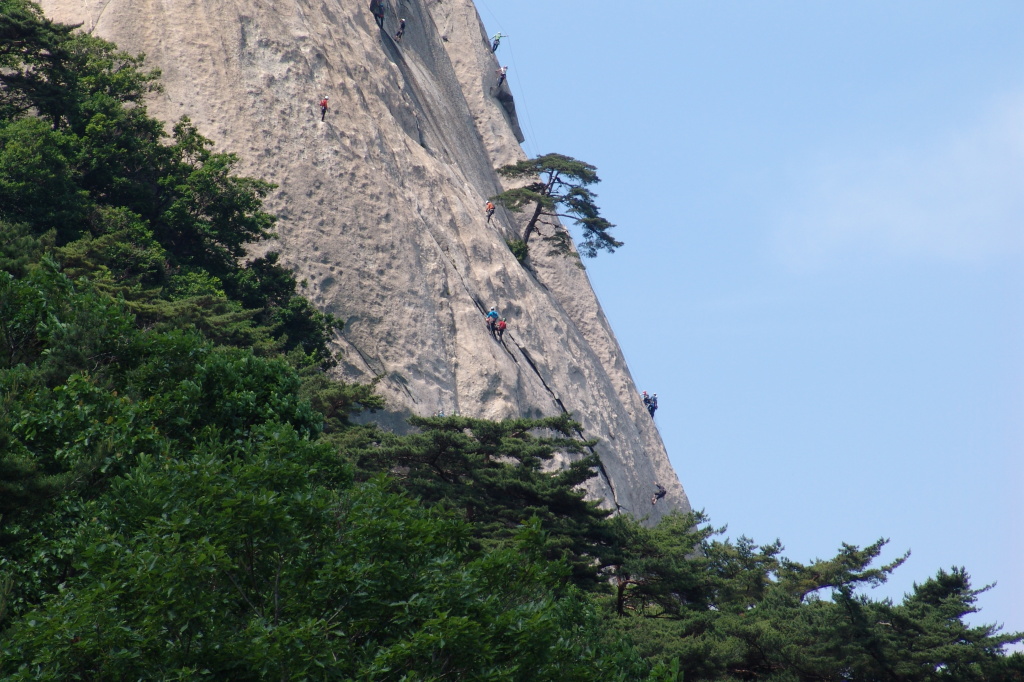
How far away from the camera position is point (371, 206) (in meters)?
40.9

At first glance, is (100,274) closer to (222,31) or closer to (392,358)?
(392,358)

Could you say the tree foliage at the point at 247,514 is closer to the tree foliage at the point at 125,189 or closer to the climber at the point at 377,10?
the tree foliage at the point at 125,189

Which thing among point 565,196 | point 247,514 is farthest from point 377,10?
point 247,514

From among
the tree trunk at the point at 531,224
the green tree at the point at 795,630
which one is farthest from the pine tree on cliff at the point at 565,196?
the green tree at the point at 795,630

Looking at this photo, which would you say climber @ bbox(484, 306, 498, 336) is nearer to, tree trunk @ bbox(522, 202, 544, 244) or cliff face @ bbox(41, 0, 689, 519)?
cliff face @ bbox(41, 0, 689, 519)

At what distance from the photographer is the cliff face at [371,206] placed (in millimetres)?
39062

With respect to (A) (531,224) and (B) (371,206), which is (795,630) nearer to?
(B) (371,206)

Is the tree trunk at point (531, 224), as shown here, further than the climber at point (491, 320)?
Yes

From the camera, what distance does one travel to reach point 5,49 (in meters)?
31.8

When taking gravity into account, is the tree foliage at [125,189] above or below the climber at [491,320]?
below

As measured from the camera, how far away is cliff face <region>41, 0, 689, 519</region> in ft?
128

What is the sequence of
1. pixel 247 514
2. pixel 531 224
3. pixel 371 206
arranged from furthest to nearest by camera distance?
pixel 531 224 < pixel 371 206 < pixel 247 514

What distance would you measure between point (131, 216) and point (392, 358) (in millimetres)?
10754

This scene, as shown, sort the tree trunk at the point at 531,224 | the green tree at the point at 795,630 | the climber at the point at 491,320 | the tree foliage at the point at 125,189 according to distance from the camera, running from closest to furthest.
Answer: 1. the green tree at the point at 795,630
2. the tree foliage at the point at 125,189
3. the climber at the point at 491,320
4. the tree trunk at the point at 531,224
